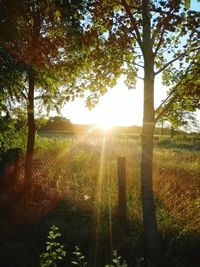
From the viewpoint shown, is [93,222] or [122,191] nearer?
[93,222]

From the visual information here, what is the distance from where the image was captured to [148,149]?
175 inches

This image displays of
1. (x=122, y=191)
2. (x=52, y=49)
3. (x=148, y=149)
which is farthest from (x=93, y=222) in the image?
(x=52, y=49)

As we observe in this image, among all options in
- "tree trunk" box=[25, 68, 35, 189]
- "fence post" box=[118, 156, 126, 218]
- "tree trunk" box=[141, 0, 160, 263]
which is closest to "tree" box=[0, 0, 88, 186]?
"tree trunk" box=[25, 68, 35, 189]

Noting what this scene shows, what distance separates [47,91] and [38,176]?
3339 mm

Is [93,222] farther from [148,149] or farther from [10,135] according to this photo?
[10,135]

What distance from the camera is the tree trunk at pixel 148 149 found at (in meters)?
4.31

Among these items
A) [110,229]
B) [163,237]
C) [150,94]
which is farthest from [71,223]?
[150,94]

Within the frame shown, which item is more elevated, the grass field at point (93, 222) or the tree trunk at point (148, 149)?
the tree trunk at point (148, 149)

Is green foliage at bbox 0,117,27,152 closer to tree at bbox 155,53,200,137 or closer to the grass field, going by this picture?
the grass field

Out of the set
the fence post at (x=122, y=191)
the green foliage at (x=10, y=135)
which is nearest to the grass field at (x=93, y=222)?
the fence post at (x=122, y=191)

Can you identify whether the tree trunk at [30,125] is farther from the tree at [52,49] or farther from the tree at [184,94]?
the tree at [184,94]

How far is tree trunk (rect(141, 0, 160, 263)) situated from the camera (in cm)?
431

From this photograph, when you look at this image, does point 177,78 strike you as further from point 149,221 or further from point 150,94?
point 149,221

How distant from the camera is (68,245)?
5.01 m
